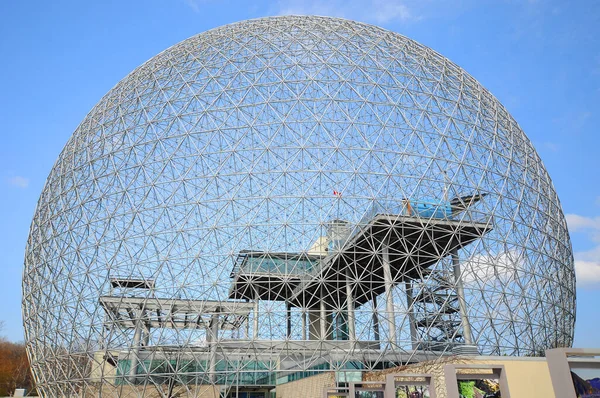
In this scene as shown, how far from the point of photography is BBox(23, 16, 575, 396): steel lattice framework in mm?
18594

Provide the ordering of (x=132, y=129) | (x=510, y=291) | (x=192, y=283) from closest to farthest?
(x=192, y=283), (x=510, y=291), (x=132, y=129)

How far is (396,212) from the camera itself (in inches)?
758

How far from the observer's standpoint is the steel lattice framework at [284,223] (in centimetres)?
1859

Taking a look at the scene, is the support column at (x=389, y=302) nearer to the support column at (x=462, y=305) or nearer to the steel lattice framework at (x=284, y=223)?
the steel lattice framework at (x=284, y=223)

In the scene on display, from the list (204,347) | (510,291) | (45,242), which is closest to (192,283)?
(204,347)

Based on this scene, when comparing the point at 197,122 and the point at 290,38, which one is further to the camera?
the point at 290,38

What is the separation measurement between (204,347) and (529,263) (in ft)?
49.0

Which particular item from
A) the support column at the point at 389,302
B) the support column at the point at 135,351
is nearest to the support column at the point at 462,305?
the support column at the point at 389,302

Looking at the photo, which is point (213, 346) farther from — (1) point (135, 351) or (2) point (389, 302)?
(2) point (389, 302)

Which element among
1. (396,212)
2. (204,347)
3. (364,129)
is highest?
(364,129)

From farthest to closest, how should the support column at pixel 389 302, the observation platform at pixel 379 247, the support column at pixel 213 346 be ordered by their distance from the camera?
the observation platform at pixel 379 247, the support column at pixel 389 302, the support column at pixel 213 346

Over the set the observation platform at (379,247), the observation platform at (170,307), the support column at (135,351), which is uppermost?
the observation platform at (379,247)

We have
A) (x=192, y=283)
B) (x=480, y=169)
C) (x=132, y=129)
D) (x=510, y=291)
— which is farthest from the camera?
(x=132, y=129)

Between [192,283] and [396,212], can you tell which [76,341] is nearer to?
[192,283]
